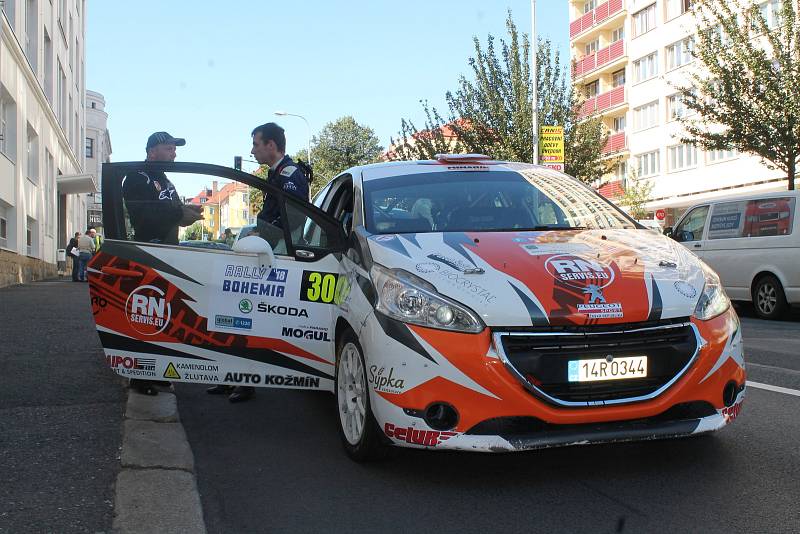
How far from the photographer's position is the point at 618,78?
49500 mm

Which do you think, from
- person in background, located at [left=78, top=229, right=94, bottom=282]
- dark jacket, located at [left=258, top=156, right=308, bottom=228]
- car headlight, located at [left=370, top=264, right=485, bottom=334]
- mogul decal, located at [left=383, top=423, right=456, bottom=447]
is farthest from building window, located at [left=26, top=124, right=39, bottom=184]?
mogul decal, located at [left=383, top=423, right=456, bottom=447]

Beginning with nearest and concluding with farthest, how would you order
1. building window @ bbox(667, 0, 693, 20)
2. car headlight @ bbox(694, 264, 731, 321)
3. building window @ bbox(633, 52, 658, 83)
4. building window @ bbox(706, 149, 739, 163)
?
car headlight @ bbox(694, 264, 731, 321) < building window @ bbox(706, 149, 739, 163) < building window @ bbox(667, 0, 693, 20) < building window @ bbox(633, 52, 658, 83)

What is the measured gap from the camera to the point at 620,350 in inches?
146

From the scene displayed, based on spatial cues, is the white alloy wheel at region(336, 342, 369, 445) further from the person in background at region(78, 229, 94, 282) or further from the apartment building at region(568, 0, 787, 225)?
the apartment building at region(568, 0, 787, 225)

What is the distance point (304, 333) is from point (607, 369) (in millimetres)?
1814

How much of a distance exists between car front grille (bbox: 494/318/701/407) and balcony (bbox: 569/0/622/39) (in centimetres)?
4780

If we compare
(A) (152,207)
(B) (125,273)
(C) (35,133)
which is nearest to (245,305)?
(B) (125,273)

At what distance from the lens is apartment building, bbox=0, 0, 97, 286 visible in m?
20.2

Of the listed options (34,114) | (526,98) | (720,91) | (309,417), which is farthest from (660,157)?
(309,417)

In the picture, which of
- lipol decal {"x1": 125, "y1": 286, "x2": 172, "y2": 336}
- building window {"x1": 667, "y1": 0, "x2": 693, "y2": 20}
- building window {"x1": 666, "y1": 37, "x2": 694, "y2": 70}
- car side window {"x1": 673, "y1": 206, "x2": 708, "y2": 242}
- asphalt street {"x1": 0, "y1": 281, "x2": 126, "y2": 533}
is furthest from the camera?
building window {"x1": 666, "y1": 37, "x2": 694, "y2": 70}

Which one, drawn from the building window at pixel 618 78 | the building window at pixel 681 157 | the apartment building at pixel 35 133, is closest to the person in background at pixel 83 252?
the apartment building at pixel 35 133

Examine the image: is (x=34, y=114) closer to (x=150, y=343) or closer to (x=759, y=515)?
(x=150, y=343)

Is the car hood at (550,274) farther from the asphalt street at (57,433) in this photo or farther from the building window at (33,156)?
the building window at (33,156)

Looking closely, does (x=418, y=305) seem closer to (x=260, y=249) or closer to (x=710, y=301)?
(x=260, y=249)
